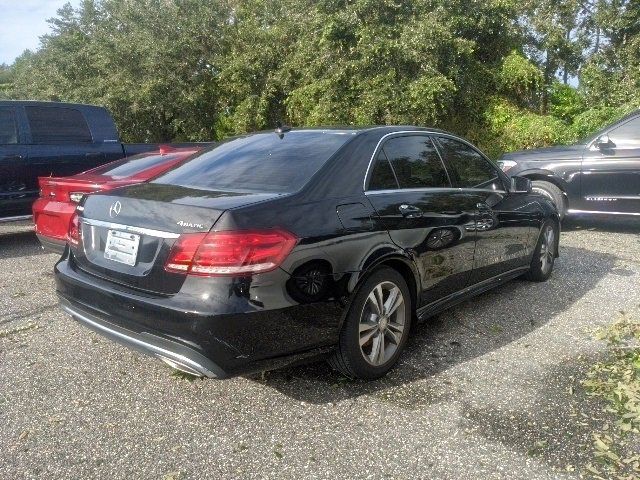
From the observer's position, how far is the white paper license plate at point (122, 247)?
3191 mm

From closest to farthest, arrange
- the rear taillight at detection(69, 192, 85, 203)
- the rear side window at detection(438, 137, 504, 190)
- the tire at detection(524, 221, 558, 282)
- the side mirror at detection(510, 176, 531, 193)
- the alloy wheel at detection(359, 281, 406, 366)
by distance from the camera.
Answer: the alloy wheel at detection(359, 281, 406, 366) → the rear side window at detection(438, 137, 504, 190) → the side mirror at detection(510, 176, 531, 193) → the tire at detection(524, 221, 558, 282) → the rear taillight at detection(69, 192, 85, 203)

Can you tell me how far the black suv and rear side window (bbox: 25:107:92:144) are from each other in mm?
6227

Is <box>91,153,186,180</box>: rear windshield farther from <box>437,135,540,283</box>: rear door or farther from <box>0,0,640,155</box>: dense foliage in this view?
<box>0,0,640,155</box>: dense foliage

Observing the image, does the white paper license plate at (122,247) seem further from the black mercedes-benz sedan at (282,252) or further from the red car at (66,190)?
the red car at (66,190)

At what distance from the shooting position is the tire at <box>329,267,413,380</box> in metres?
3.44

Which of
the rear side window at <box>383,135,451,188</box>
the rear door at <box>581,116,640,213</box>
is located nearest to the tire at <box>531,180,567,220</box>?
the rear door at <box>581,116,640,213</box>

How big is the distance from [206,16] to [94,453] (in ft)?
62.7

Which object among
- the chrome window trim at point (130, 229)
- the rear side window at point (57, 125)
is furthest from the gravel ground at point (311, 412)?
the rear side window at point (57, 125)

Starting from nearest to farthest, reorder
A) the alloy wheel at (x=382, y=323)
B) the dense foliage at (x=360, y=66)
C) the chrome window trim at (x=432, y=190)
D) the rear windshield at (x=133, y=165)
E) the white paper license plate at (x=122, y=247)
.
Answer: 1. the white paper license plate at (x=122, y=247)
2. the alloy wheel at (x=382, y=323)
3. the chrome window trim at (x=432, y=190)
4. the rear windshield at (x=133, y=165)
5. the dense foliage at (x=360, y=66)

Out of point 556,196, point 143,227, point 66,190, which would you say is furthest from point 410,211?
point 556,196

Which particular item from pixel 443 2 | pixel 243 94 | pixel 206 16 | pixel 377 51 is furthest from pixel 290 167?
pixel 206 16

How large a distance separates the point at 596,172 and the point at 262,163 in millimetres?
6247

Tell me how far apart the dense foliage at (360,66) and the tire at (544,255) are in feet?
28.8

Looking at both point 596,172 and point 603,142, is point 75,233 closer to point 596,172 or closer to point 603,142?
point 596,172
